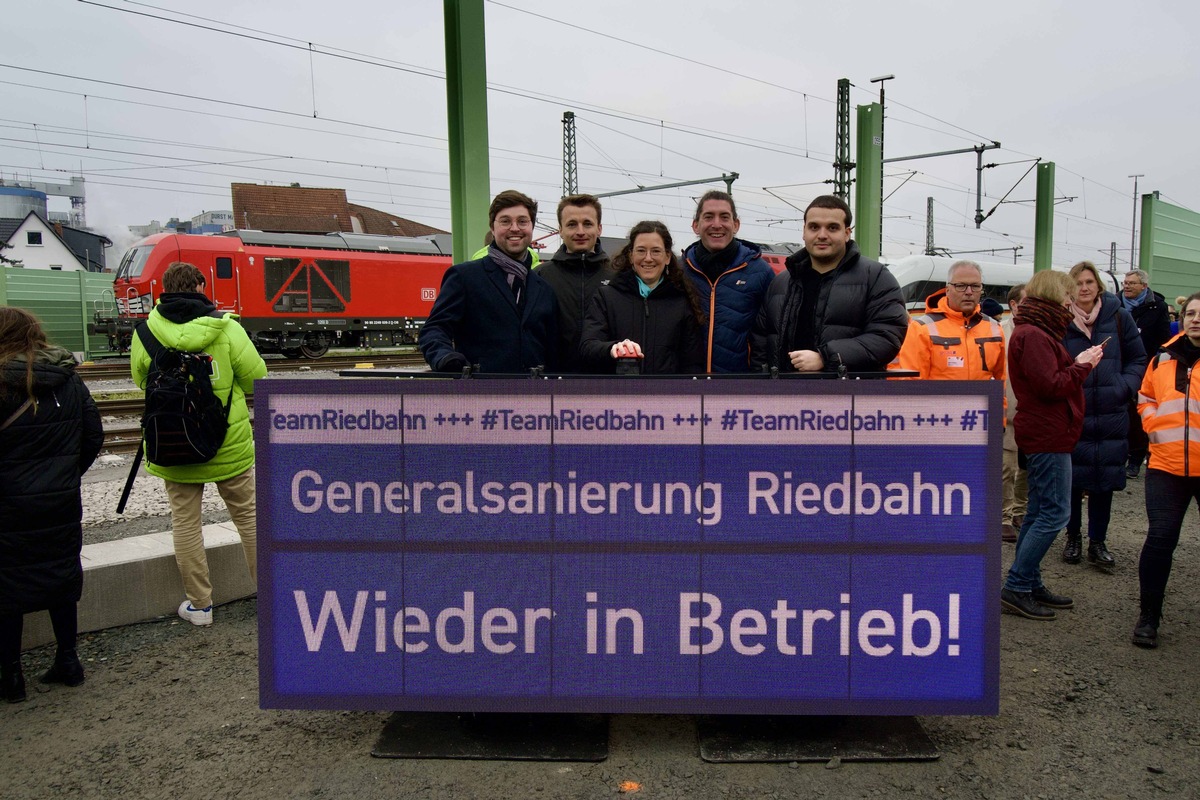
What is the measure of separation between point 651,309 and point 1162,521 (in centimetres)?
280

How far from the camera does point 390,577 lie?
3.10m

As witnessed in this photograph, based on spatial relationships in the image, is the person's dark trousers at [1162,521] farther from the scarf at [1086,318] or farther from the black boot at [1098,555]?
the scarf at [1086,318]

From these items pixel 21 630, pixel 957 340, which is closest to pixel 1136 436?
pixel 957 340

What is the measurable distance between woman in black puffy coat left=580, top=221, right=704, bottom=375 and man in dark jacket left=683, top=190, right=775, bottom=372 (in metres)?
0.13

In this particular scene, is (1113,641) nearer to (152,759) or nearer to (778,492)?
(778,492)

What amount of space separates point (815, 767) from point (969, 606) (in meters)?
0.79

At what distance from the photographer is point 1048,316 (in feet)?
15.1

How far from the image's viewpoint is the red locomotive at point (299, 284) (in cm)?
2264

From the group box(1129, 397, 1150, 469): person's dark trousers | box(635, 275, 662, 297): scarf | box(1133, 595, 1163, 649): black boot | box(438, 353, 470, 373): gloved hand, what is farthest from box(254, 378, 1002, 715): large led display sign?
box(1129, 397, 1150, 469): person's dark trousers

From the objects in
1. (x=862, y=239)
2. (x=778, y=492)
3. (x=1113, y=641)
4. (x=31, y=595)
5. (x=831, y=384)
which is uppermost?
(x=862, y=239)

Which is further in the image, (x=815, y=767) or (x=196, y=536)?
(x=196, y=536)

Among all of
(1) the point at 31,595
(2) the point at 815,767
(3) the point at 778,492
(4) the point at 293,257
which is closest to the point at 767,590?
(3) the point at 778,492

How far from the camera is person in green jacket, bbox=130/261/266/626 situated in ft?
14.4

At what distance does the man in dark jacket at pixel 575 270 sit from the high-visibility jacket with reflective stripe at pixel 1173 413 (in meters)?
2.87
